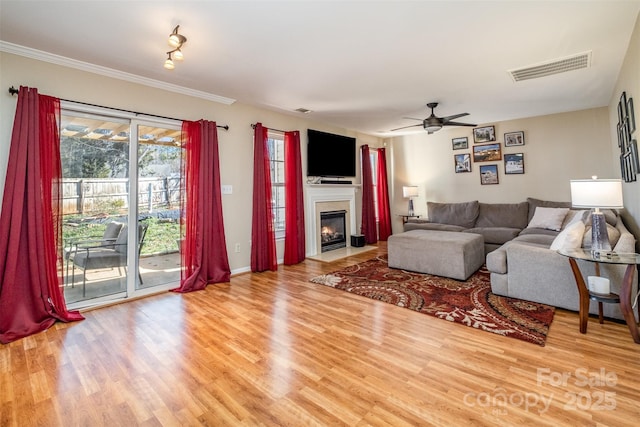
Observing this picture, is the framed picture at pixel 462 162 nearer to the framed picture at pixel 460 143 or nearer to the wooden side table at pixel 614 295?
the framed picture at pixel 460 143

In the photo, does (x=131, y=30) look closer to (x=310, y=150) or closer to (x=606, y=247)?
(x=310, y=150)

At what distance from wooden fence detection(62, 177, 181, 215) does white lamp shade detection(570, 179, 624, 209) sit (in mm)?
4114

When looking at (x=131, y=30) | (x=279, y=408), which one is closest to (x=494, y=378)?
(x=279, y=408)

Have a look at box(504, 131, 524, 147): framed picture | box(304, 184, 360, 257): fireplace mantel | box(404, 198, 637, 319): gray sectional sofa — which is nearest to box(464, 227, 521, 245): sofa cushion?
box(404, 198, 637, 319): gray sectional sofa

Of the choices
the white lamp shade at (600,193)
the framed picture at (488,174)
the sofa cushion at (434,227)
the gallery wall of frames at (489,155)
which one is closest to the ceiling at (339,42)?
the white lamp shade at (600,193)

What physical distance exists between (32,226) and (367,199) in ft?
17.6

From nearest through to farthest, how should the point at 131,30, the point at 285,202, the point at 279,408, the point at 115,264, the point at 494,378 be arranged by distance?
1. the point at 279,408
2. the point at 494,378
3. the point at 131,30
4. the point at 115,264
5. the point at 285,202

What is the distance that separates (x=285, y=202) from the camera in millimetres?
4789

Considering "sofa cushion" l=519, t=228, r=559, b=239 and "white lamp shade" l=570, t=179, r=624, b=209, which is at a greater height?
"white lamp shade" l=570, t=179, r=624, b=209

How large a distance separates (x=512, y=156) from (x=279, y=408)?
5.96 meters

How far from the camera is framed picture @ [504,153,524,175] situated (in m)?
5.43

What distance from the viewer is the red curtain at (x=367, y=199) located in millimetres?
6457

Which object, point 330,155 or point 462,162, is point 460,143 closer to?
point 462,162

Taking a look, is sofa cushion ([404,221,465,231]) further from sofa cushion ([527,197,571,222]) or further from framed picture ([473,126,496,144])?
framed picture ([473,126,496,144])
